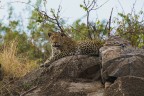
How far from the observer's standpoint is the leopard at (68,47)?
8.97 metres

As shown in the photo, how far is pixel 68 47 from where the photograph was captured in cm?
934

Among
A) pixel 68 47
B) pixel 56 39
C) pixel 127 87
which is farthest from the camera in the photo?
pixel 56 39

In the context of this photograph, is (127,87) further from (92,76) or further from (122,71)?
(92,76)

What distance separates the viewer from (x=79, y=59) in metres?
8.26

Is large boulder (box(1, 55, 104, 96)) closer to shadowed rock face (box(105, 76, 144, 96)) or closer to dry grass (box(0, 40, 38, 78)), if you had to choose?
shadowed rock face (box(105, 76, 144, 96))

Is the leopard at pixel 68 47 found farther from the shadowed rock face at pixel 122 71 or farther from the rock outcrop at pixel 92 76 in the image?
the shadowed rock face at pixel 122 71

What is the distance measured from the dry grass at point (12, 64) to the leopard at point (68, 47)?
109 centimetres

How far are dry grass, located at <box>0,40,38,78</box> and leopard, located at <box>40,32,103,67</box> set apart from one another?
109cm

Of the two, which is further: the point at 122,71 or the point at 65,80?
the point at 65,80

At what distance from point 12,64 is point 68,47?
1722 millimetres

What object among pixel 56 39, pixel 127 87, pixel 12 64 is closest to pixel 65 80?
pixel 56 39

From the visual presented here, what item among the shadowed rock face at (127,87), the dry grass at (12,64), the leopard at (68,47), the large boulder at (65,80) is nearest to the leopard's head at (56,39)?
the leopard at (68,47)

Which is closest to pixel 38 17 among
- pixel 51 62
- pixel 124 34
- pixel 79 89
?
pixel 124 34

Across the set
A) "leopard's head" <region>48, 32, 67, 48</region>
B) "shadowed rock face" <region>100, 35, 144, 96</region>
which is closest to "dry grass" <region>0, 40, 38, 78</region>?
"leopard's head" <region>48, 32, 67, 48</region>
